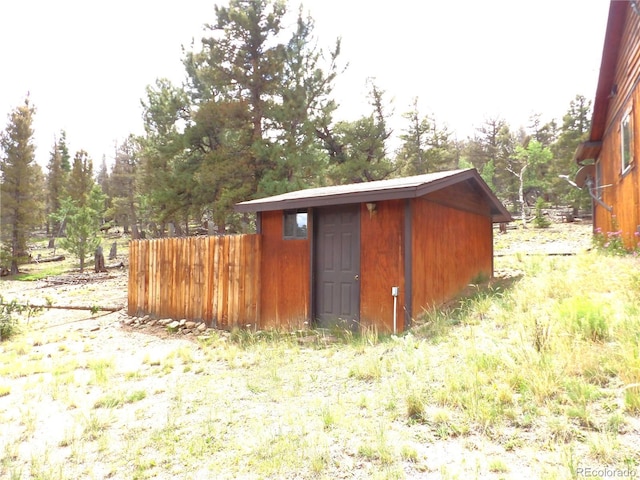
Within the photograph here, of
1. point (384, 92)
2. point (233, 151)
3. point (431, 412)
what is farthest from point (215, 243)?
point (384, 92)

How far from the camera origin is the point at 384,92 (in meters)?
27.7

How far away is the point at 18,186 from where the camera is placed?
24875mm

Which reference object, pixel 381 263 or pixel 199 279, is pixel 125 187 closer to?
pixel 199 279

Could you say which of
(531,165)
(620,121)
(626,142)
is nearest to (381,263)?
(626,142)

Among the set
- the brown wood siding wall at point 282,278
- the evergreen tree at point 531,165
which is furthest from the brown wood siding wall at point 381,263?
the evergreen tree at point 531,165

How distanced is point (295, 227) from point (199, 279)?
2645 mm

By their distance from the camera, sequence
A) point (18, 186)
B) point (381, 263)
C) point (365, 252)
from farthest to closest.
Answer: point (18, 186) < point (365, 252) < point (381, 263)

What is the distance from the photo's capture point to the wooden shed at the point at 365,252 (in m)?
6.60

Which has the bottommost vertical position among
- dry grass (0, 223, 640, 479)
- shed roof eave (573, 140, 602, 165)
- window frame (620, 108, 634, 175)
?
dry grass (0, 223, 640, 479)

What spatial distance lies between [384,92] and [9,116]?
25587 mm

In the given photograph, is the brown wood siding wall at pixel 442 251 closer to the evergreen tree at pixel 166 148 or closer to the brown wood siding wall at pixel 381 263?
the brown wood siding wall at pixel 381 263

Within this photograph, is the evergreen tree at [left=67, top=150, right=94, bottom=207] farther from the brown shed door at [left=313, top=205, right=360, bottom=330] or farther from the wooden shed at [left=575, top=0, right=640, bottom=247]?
the wooden shed at [left=575, top=0, right=640, bottom=247]

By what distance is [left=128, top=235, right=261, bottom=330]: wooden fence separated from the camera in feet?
26.7

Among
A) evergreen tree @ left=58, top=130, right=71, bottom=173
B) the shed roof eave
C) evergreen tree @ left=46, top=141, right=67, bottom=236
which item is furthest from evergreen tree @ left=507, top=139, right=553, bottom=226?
evergreen tree @ left=58, top=130, right=71, bottom=173
